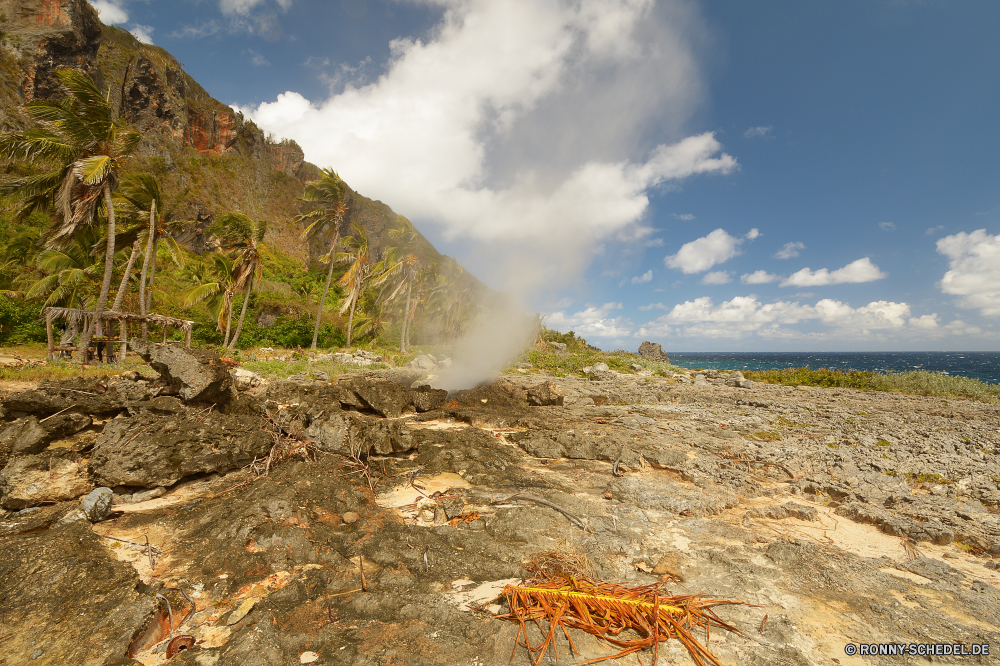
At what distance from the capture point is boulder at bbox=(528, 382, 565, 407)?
1386 centimetres

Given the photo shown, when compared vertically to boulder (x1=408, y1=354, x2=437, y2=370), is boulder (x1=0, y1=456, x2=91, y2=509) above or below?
below

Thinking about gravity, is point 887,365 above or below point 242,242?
below

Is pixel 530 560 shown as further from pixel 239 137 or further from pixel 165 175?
pixel 239 137

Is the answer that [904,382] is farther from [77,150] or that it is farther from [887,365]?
[887,365]

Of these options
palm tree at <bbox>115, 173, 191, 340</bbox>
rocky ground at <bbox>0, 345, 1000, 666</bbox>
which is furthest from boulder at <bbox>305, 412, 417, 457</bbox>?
palm tree at <bbox>115, 173, 191, 340</bbox>

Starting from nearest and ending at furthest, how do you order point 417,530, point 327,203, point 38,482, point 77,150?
point 417,530 < point 38,482 < point 77,150 < point 327,203

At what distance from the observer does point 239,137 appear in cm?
5356

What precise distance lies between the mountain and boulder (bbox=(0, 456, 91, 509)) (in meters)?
23.2

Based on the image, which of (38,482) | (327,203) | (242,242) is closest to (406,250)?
(327,203)

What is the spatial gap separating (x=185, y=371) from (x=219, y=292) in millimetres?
21985

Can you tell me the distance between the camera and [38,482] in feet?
16.9

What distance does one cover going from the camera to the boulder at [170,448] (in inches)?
218

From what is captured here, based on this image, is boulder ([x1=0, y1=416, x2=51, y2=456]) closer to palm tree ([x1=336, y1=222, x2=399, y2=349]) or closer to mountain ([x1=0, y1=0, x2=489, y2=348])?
palm tree ([x1=336, y1=222, x2=399, y2=349])

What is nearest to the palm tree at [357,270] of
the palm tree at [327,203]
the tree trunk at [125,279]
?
the palm tree at [327,203]
